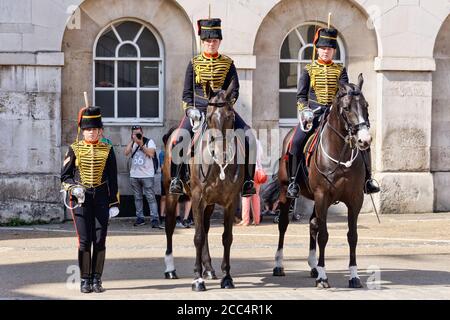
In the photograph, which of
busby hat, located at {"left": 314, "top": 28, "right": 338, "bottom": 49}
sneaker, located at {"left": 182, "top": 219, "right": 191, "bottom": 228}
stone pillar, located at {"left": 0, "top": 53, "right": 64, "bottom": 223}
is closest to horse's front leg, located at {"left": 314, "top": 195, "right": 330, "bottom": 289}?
busby hat, located at {"left": 314, "top": 28, "right": 338, "bottom": 49}

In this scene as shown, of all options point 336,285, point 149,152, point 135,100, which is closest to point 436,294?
point 336,285

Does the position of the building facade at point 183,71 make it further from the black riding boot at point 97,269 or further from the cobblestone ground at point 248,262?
the black riding boot at point 97,269

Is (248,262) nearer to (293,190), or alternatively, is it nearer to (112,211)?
(293,190)

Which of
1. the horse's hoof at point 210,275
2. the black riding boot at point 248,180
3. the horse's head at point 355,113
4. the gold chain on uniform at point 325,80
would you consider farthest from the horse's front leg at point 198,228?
the gold chain on uniform at point 325,80

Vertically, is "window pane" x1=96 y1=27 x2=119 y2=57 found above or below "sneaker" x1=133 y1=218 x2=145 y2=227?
above

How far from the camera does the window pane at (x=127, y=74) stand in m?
21.3

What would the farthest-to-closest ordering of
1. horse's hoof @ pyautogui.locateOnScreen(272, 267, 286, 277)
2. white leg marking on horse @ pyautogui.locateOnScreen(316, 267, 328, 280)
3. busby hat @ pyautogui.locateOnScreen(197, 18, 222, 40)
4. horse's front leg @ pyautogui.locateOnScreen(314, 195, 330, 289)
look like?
1. horse's hoof @ pyautogui.locateOnScreen(272, 267, 286, 277)
2. busby hat @ pyautogui.locateOnScreen(197, 18, 222, 40)
3. horse's front leg @ pyautogui.locateOnScreen(314, 195, 330, 289)
4. white leg marking on horse @ pyautogui.locateOnScreen(316, 267, 328, 280)

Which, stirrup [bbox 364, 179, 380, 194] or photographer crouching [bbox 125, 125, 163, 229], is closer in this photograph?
stirrup [bbox 364, 179, 380, 194]

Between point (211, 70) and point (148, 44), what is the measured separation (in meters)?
8.30

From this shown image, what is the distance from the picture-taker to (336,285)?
42.2 ft


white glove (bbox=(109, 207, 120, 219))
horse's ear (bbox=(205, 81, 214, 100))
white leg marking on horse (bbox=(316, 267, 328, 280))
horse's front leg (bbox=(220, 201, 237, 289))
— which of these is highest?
horse's ear (bbox=(205, 81, 214, 100))

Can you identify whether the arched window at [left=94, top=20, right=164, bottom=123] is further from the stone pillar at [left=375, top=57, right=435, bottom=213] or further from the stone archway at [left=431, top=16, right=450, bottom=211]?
the stone archway at [left=431, top=16, right=450, bottom=211]

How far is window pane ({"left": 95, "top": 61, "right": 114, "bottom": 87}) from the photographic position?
21156 mm

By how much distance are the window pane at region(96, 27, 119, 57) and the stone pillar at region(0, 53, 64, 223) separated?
3.64 ft
